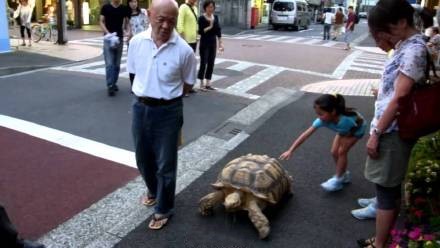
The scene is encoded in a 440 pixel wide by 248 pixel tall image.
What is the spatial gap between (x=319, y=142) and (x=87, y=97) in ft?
14.1

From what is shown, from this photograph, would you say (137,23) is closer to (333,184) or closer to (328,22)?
(333,184)

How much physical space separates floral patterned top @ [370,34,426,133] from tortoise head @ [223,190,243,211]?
1285 millimetres

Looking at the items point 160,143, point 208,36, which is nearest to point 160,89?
point 160,143

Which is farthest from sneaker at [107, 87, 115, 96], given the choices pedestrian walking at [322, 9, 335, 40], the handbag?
pedestrian walking at [322, 9, 335, 40]

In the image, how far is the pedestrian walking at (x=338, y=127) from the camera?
155 inches

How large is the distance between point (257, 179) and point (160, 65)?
121 cm

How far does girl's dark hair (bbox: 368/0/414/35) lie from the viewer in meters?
2.65

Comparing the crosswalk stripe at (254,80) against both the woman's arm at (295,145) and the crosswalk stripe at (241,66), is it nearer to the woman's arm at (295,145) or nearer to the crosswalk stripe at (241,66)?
the crosswalk stripe at (241,66)

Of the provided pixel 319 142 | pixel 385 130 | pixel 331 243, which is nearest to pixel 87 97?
pixel 319 142

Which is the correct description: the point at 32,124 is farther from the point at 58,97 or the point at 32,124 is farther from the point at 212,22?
the point at 212,22

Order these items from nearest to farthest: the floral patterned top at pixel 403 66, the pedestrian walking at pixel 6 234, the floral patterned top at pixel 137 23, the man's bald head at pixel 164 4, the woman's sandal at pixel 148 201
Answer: the floral patterned top at pixel 403 66 < the pedestrian walking at pixel 6 234 < the man's bald head at pixel 164 4 < the woman's sandal at pixel 148 201 < the floral patterned top at pixel 137 23

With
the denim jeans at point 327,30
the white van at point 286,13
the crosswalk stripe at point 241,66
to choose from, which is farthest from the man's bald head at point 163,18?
the white van at point 286,13

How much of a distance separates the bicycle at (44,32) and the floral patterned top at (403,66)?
16.2 metres

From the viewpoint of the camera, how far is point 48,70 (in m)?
11.0
